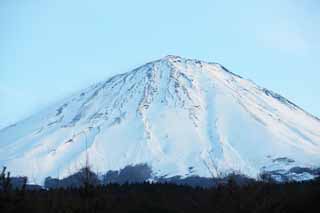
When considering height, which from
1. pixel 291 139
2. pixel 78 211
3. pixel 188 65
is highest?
pixel 188 65

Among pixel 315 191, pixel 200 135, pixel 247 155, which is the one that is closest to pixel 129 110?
pixel 200 135

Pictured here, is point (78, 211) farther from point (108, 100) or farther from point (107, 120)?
point (108, 100)

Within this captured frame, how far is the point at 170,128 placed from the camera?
332 feet

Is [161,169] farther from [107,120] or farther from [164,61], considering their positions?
[164,61]

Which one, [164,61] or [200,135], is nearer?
[200,135]

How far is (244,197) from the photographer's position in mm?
13359

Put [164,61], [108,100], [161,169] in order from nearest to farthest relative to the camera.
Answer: [161,169] → [108,100] → [164,61]

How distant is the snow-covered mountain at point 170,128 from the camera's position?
90.1 m

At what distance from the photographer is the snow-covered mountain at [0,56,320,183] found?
90.1 metres

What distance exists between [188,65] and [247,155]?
31.2 meters

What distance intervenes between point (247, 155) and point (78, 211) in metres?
81.4

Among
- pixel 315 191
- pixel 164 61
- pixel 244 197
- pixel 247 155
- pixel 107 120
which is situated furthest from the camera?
pixel 164 61

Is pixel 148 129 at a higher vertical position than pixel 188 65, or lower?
lower

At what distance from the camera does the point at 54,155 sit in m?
92.9
